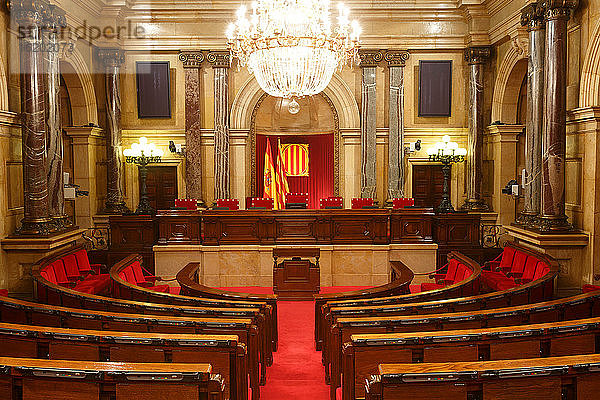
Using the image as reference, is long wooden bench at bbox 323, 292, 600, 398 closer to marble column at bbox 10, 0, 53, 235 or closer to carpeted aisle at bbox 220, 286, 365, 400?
carpeted aisle at bbox 220, 286, 365, 400

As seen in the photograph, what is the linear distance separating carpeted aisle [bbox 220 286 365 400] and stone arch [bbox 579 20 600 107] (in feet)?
19.4

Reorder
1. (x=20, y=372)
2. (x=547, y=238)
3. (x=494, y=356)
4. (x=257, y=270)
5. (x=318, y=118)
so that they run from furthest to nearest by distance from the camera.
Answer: (x=318, y=118) → (x=257, y=270) → (x=547, y=238) → (x=494, y=356) → (x=20, y=372)

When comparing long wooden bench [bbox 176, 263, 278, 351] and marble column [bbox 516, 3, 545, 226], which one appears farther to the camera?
marble column [bbox 516, 3, 545, 226]

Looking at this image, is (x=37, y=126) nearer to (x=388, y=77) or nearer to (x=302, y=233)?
(x=302, y=233)

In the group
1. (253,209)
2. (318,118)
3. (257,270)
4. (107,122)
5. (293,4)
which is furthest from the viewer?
(318,118)

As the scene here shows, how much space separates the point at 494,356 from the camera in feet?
13.2

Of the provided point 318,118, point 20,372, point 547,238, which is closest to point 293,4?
point 547,238

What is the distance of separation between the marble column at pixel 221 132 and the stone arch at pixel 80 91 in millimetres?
3130

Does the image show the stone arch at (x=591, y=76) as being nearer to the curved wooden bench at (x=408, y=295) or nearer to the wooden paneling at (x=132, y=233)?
the curved wooden bench at (x=408, y=295)

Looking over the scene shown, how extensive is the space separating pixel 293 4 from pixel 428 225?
18.4ft

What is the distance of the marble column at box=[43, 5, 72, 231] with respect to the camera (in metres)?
9.87

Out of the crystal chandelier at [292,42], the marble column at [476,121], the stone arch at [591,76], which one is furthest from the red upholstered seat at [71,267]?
the marble column at [476,121]

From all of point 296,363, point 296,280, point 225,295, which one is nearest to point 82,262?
point 296,280

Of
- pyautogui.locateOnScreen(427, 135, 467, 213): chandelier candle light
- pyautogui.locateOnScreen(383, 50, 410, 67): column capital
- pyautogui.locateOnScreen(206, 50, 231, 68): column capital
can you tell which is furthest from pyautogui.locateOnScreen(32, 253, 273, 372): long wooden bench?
pyautogui.locateOnScreen(383, 50, 410, 67): column capital
